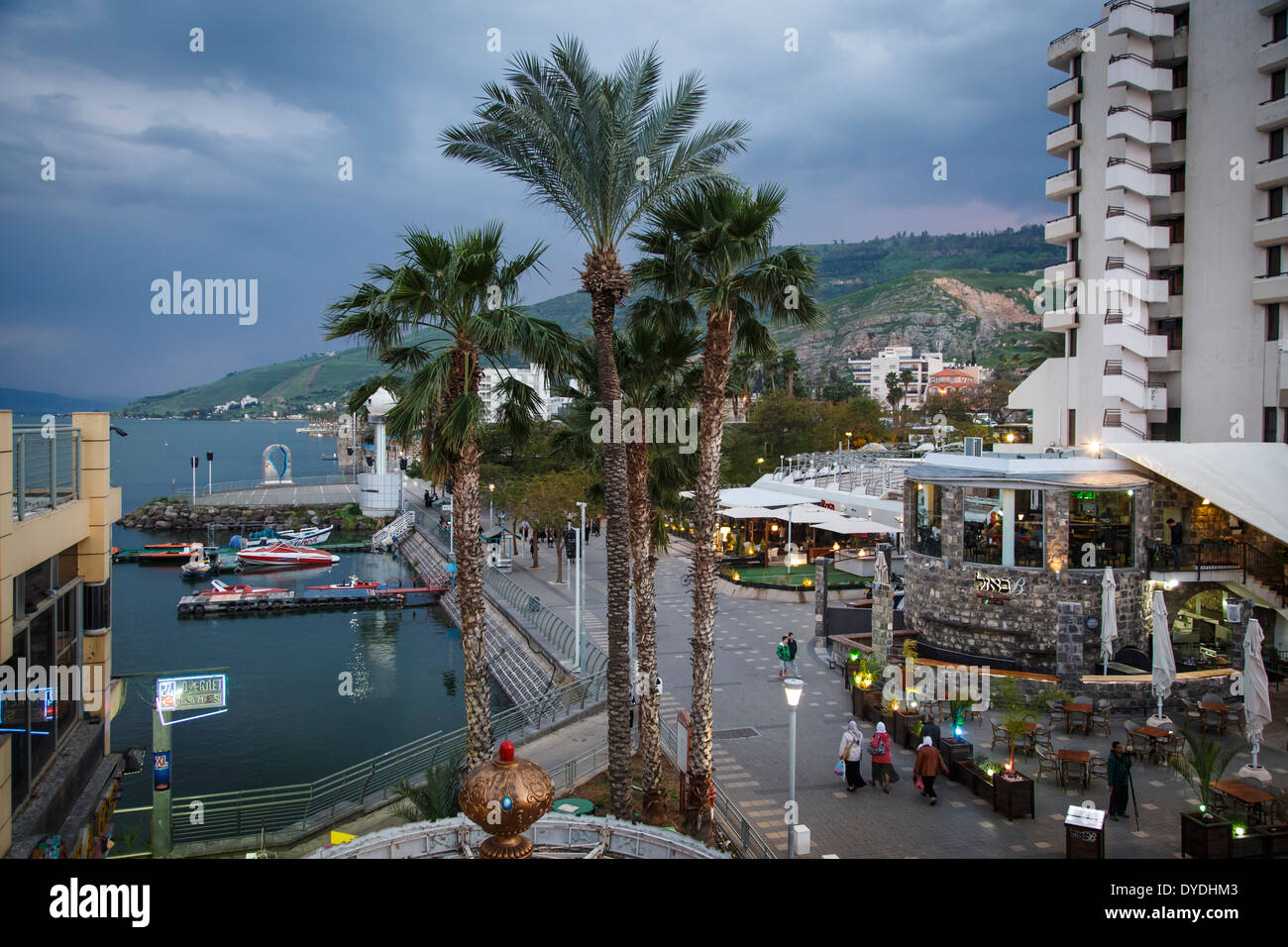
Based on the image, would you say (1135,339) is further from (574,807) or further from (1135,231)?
(574,807)

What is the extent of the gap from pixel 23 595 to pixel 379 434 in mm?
65863

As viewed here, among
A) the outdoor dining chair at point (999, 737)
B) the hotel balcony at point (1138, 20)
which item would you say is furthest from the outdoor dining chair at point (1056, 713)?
the hotel balcony at point (1138, 20)

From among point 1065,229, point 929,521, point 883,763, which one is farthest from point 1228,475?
point 1065,229

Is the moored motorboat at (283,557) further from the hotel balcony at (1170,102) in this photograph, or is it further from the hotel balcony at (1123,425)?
the hotel balcony at (1170,102)

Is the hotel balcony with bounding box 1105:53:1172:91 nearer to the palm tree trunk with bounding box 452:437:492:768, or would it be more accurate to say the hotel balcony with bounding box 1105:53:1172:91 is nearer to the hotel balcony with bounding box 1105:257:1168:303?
the hotel balcony with bounding box 1105:257:1168:303

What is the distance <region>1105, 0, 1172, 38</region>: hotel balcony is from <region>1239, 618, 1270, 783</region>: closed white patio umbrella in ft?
89.5

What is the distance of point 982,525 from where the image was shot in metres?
22.3

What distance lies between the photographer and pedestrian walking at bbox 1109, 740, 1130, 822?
13.2 metres

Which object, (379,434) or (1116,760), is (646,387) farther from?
(379,434)

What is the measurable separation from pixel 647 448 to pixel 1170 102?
30.2 metres

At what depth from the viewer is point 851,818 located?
13.6m

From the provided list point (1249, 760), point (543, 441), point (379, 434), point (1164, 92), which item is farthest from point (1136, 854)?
point (379, 434)

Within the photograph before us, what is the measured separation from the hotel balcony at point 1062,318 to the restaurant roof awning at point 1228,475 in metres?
13.3

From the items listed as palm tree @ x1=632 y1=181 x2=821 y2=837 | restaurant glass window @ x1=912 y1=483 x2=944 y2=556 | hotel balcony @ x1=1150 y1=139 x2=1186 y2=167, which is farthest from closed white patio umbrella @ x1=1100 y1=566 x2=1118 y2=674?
hotel balcony @ x1=1150 y1=139 x2=1186 y2=167
